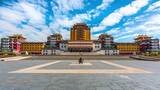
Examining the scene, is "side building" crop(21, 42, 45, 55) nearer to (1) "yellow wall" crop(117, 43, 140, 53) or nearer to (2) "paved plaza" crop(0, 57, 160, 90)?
(1) "yellow wall" crop(117, 43, 140, 53)

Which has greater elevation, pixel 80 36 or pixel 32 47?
pixel 80 36

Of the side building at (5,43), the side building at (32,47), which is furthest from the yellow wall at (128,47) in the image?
the side building at (5,43)

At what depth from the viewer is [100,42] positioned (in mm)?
174500

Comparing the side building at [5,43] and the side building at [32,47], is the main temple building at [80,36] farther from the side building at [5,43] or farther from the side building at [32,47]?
the side building at [5,43]

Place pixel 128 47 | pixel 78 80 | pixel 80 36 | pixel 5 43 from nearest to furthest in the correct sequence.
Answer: pixel 78 80, pixel 5 43, pixel 128 47, pixel 80 36

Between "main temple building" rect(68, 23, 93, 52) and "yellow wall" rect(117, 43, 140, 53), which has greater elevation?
"main temple building" rect(68, 23, 93, 52)

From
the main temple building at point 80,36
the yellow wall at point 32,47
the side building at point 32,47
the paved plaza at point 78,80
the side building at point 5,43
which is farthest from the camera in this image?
the yellow wall at point 32,47

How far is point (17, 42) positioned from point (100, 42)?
53976 mm

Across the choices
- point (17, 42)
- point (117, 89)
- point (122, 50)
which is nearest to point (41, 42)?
point (17, 42)

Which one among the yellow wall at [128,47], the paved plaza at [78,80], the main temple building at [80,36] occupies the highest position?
the main temple building at [80,36]

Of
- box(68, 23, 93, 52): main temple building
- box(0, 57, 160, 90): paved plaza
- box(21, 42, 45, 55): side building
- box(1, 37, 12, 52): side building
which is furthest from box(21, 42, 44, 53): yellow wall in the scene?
box(0, 57, 160, 90): paved plaza

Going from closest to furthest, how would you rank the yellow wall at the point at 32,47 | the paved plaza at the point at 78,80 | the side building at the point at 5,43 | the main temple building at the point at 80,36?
the paved plaza at the point at 78,80 → the main temple building at the point at 80,36 → the side building at the point at 5,43 → the yellow wall at the point at 32,47

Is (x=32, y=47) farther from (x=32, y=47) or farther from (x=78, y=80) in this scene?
(x=78, y=80)

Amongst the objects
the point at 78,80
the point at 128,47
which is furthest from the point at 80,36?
the point at 78,80
